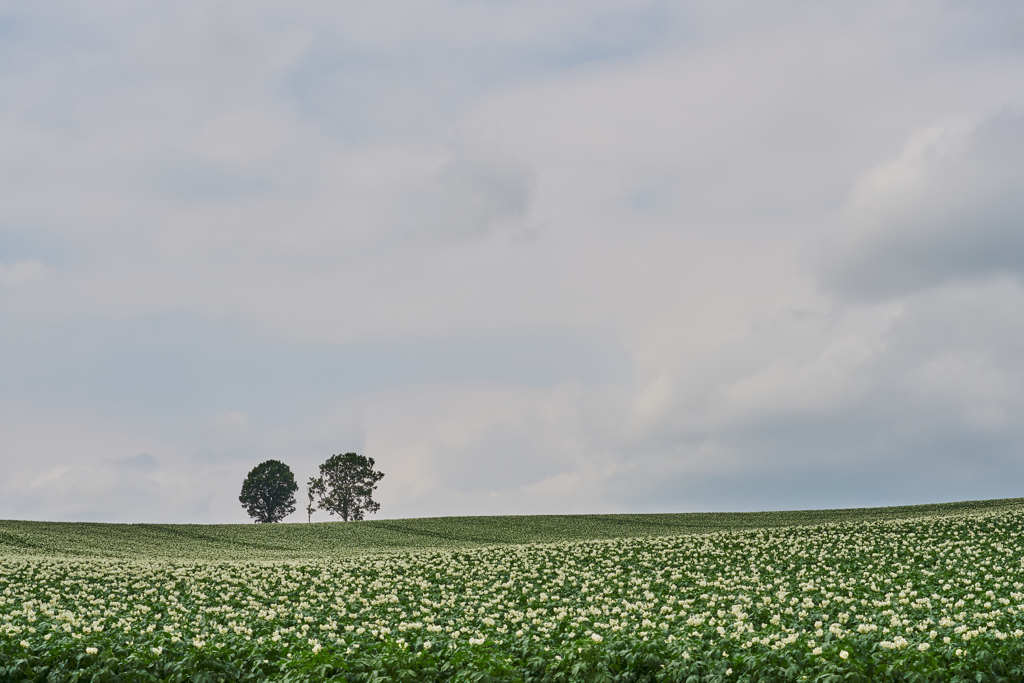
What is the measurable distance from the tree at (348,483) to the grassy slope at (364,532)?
30.6 m

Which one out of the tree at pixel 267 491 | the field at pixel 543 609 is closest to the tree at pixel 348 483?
the tree at pixel 267 491

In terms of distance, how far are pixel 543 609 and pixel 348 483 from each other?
8169 centimetres

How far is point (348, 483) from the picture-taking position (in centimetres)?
10506

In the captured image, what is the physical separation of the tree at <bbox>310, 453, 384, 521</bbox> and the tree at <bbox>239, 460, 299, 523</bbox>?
366cm

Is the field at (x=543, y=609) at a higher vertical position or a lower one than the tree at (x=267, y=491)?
lower

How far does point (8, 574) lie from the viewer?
35.5 m

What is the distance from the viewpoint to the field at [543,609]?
44.1 ft

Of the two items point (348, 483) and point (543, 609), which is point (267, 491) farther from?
point (543, 609)

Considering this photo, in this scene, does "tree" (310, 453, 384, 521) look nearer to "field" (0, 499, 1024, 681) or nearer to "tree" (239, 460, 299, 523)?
"tree" (239, 460, 299, 523)

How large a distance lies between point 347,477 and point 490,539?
48.4m

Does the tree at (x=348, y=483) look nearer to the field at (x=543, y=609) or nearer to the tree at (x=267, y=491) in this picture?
the tree at (x=267, y=491)

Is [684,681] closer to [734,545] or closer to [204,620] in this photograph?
[204,620]

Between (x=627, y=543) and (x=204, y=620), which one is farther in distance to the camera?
(x=627, y=543)

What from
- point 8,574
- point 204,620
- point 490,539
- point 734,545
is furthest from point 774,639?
point 490,539
